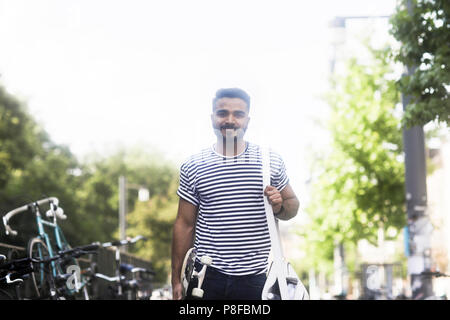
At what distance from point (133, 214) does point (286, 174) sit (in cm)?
4994

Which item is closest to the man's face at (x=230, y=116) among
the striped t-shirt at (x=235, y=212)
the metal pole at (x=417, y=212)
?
the striped t-shirt at (x=235, y=212)

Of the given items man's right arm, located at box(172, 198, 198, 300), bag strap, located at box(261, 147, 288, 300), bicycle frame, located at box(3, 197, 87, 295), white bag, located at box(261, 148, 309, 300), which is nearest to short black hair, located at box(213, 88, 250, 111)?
bag strap, located at box(261, 147, 288, 300)

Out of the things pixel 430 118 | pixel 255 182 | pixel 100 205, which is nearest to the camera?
pixel 255 182

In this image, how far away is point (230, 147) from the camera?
4.06m

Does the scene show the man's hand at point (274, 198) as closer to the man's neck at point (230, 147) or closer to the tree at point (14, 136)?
the man's neck at point (230, 147)

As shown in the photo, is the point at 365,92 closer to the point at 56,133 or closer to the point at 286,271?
the point at 286,271

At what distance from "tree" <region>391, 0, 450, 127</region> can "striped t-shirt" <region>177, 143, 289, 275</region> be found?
848cm

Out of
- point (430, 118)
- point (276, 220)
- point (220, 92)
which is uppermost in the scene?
point (430, 118)

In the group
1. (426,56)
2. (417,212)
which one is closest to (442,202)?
(417,212)

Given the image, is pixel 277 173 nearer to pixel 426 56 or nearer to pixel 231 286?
pixel 231 286

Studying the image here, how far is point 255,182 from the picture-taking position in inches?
154

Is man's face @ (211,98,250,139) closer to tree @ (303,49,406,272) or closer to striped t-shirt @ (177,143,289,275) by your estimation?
striped t-shirt @ (177,143,289,275)
